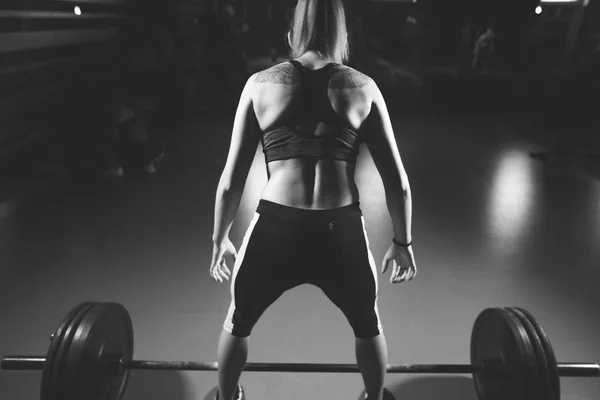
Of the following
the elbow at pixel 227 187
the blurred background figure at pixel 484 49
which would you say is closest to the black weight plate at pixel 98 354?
the elbow at pixel 227 187

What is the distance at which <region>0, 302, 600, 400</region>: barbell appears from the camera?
1.26m

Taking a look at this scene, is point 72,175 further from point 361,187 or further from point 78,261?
point 361,187

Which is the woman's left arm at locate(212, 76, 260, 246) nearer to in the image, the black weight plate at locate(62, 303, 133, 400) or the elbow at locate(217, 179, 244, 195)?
the elbow at locate(217, 179, 244, 195)

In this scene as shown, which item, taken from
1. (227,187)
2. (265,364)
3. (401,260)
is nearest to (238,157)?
(227,187)

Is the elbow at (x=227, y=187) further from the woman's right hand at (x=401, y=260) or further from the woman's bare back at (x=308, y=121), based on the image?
the woman's right hand at (x=401, y=260)

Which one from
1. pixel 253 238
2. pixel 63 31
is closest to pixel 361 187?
pixel 253 238

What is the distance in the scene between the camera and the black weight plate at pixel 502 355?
129 cm

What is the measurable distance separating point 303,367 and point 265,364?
0.40 feet

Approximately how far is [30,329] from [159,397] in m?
0.75

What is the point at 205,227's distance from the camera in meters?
3.04

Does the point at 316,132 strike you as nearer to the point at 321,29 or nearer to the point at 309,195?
the point at 309,195

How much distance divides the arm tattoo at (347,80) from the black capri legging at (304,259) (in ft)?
0.99

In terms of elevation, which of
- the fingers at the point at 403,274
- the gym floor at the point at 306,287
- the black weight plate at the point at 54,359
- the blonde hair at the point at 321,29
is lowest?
the gym floor at the point at 306,287

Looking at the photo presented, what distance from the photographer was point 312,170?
116 centimetres
